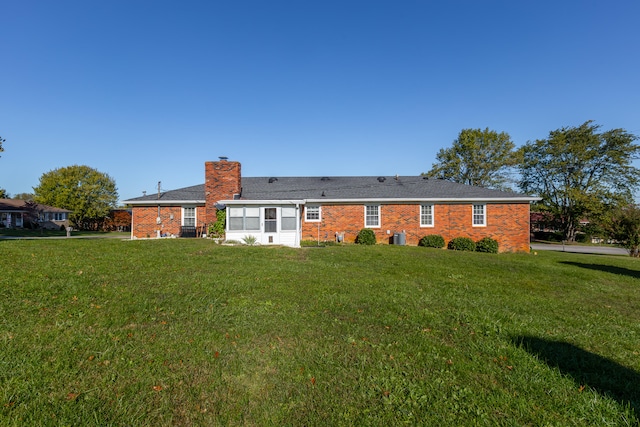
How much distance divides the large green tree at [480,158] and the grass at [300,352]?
38.1 m

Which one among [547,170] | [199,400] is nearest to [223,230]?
[199,400]

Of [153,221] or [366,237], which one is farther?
[153,221]

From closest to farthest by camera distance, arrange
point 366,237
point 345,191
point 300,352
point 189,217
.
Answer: point 300,352, point 366,237, point 345,191, point 189,217

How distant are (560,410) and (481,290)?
511 centimetres

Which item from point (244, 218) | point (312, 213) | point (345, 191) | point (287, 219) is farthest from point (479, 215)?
point (244, 218)

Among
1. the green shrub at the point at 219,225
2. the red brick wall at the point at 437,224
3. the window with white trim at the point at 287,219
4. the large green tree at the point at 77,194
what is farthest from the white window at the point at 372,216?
the large green tree at the point at 77,194

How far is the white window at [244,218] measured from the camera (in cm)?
1670

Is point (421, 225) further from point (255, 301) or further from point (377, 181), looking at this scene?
point (255, 301)

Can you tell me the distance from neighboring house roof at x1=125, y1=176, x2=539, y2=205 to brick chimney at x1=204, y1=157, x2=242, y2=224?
118cm

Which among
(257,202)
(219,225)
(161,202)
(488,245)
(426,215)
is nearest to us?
(257,202)

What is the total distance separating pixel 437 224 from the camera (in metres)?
19.9

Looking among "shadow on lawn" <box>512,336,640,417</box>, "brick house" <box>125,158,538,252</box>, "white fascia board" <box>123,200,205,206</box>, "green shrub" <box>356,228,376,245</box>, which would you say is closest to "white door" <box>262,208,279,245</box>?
"brick house" <box>125,158,538,252</box>

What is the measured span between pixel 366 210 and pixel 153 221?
14732mm

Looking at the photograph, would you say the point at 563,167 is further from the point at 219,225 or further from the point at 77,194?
the point at 77,194
